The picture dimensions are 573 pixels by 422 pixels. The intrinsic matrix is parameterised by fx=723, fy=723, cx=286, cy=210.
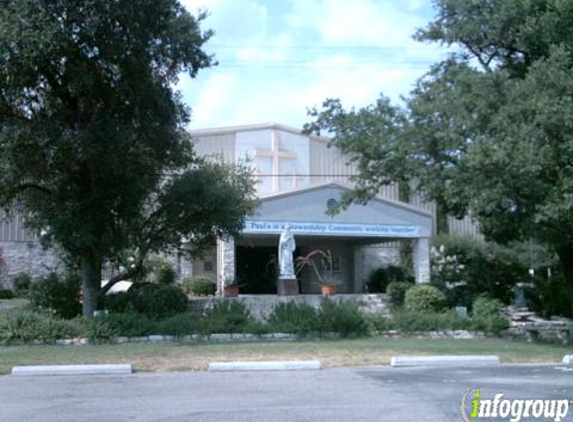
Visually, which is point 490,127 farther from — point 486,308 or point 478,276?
point 478,276

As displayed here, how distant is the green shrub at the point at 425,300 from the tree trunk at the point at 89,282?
10.3 meters

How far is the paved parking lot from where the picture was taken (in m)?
8.50

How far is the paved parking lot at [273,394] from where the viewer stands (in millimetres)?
8500

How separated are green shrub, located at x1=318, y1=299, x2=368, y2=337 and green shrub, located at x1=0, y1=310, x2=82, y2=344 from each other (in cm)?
646

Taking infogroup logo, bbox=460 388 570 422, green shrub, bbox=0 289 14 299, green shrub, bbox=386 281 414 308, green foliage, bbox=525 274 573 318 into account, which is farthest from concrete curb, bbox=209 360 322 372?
green shrub, bbox=0 289 14 299

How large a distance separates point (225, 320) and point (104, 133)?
5.85m

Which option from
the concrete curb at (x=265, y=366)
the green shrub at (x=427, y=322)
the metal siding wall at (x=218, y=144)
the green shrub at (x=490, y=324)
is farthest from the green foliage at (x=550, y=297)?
the metal siding wall at (x=218, y=144)

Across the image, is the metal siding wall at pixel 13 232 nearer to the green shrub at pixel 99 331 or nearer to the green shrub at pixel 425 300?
the green shrub at pixel 99 331

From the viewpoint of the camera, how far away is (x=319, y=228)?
31.2 meters

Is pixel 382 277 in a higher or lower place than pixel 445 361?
higher

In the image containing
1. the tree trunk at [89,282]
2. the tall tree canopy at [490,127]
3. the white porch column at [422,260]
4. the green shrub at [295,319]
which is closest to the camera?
the tall tree canopy at [490,127]

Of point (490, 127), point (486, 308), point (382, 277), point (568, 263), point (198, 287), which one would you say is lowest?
point (486, 308)

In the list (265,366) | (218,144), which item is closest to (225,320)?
(265,366)

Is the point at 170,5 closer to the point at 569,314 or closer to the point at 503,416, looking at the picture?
the point at 503,416
